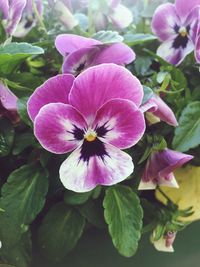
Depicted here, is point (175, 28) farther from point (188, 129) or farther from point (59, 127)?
point (59, 127)

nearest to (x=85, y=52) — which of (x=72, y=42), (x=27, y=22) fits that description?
(x=72, y=42)

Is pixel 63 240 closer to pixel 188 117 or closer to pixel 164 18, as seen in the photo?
pixel 188 117

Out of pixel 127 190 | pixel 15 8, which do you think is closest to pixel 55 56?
pixel 15 8

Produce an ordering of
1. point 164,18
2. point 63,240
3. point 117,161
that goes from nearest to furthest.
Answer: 1. point 117,161
2. point 63,240
3. point 164,18

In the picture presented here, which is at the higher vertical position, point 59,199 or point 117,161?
point 117,161

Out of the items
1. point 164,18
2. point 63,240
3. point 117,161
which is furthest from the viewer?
point 164,18

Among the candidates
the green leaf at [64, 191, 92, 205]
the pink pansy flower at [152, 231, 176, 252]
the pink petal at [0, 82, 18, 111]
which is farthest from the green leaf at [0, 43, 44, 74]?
the pink pansy flower at [152, 231, 176, 252]

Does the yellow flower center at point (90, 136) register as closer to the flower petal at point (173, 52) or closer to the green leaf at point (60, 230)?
the green leaf at point (60, 230)

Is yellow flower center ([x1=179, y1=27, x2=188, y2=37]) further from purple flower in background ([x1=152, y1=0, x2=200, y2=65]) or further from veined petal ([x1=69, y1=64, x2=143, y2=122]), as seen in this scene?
veined petal ([x1=69, y1=64, x2=143, y2=122])
